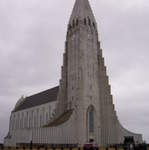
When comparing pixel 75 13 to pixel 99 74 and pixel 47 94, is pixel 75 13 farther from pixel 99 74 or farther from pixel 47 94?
pixel 47 94

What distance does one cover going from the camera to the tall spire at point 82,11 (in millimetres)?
56178

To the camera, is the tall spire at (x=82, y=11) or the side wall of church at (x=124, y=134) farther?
the tall spire at (x=82, y=11)

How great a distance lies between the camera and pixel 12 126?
264ft

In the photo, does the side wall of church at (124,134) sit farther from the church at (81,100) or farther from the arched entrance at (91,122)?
the arched entrance at (91,122)

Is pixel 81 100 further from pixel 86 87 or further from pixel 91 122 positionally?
pixel 91 122

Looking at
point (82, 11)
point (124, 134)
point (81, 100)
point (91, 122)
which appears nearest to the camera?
point (81, 100)

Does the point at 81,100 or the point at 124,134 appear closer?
the point at 81,100

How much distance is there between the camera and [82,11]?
186 feet

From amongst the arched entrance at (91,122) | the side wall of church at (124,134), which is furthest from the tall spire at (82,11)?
the side wall of church at (124,134)

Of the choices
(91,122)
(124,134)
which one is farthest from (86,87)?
(124,134)

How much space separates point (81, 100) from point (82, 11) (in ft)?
79.8

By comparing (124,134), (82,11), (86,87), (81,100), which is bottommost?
(124,134)

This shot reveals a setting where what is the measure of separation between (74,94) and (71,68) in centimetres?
686

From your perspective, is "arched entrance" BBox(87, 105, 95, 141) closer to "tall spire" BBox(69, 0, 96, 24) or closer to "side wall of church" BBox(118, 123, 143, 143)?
"side wall of church" BBox(118, 123, 143, 143)
